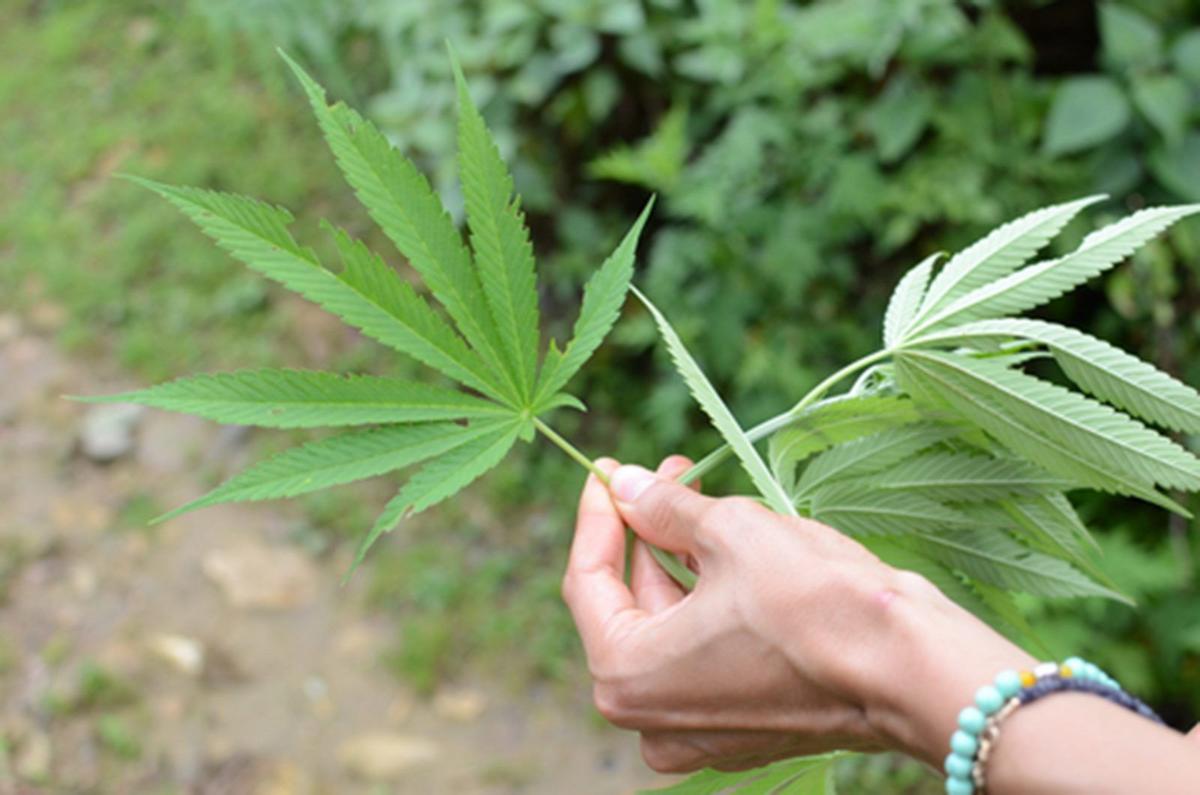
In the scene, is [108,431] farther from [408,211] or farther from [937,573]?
[937,573]

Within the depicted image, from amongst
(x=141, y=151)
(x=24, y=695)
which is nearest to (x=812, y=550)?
(x=24, y=695)

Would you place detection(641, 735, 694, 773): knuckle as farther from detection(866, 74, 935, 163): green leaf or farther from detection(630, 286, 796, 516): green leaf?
detection(866, 74, 935, 163): green leaf

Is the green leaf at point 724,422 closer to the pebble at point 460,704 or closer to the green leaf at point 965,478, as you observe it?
the green leaf at point 965,478

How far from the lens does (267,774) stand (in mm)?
2480

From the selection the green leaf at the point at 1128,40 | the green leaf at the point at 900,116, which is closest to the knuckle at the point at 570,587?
the green leaf at the point at 900,116

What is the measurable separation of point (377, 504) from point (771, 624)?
2264mm

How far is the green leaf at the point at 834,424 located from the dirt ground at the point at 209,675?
171 centimetres

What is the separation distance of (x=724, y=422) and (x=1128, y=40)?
1.81 metres

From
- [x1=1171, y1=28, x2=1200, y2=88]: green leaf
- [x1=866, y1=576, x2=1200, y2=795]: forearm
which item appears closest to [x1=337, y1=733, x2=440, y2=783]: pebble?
[x1=866, y1=576, x2=1200, y2=795]: forearm

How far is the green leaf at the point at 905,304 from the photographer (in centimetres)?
84

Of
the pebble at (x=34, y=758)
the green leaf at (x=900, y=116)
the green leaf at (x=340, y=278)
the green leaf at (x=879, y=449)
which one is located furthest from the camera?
the pebble at (x=34, y=758)

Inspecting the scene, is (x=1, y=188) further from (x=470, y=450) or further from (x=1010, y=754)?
(x=1010, y=754)

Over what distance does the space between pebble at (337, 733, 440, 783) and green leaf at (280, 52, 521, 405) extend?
1878 millimetres

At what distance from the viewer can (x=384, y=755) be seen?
2.52 meters
